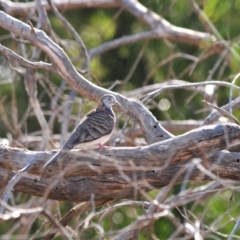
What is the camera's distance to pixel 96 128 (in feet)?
19.9

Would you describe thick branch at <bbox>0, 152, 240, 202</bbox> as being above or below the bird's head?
below

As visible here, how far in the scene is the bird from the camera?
576 cm

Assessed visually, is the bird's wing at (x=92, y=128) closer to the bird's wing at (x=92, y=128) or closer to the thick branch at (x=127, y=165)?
the bird's wing at (x=92, y=128)

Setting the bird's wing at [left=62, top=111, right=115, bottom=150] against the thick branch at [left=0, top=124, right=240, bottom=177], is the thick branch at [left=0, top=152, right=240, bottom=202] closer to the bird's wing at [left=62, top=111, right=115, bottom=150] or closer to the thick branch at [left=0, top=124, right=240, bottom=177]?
the thick branch at [left=0, top=124, right=240, bottom=177]

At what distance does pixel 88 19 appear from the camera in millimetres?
11430

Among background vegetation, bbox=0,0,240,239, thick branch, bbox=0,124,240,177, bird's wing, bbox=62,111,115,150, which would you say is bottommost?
background vegetation, bbox=0,0,240,239

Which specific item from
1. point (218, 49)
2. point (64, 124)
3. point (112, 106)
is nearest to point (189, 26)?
point (218, 49)

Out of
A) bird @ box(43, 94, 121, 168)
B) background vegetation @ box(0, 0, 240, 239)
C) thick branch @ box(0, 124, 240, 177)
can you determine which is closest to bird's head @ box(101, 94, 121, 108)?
bird @ box(43, 94, 121, 168)

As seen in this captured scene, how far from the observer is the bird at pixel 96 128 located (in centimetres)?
576

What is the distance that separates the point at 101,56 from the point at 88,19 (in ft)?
2.37

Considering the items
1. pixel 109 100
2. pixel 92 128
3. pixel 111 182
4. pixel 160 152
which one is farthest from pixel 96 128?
pixel 160 152

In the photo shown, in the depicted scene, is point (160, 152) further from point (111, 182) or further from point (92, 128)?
point (92, 128)

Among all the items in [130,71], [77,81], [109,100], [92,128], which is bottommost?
[130,71]

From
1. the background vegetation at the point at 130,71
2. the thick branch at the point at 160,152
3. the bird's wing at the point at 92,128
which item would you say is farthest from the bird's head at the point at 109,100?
the background vegetation at the point at 130,71
